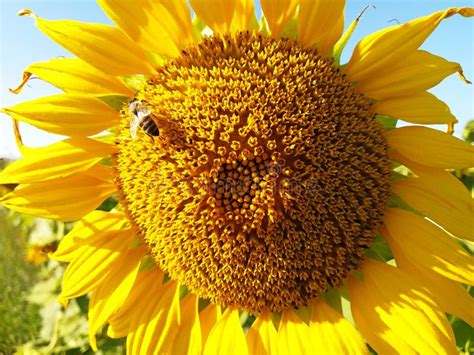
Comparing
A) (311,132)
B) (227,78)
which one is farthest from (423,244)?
(227,78)

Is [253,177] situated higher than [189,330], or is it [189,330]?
[253,177]

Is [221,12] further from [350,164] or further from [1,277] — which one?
[1,277]

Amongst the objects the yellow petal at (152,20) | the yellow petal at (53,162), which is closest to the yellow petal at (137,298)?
the yellow petal at (53,162)

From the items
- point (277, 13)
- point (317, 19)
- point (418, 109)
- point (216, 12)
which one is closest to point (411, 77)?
point (418, 109)

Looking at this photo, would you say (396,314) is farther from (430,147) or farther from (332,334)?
(430,147)

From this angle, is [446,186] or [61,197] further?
[61,197]
